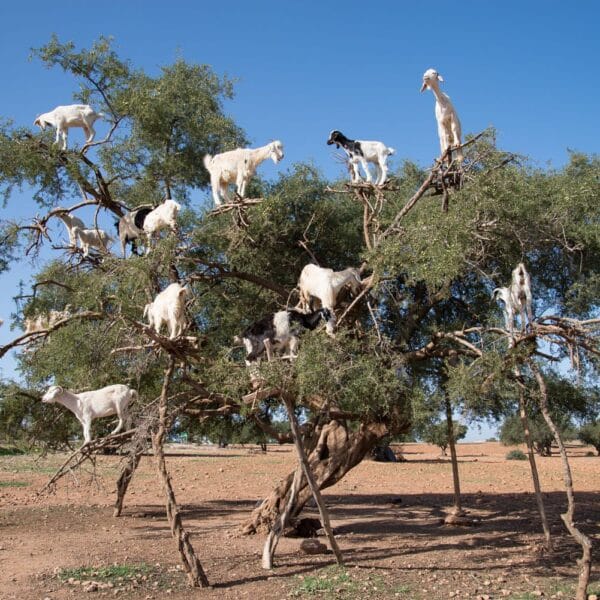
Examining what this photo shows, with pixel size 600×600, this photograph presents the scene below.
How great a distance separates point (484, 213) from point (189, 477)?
17.2 m

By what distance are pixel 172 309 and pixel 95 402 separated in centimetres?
310

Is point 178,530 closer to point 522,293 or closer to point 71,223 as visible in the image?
point 522,293

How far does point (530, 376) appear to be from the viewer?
34.6ft

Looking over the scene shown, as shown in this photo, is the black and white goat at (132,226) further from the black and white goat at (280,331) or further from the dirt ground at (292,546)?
the dirt ground at (292,546)

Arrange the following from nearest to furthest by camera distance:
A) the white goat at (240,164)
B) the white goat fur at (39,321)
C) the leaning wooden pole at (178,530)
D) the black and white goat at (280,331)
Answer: the leaning wooden pole at (178,530) → the black and white goat at (280,331) → the white goat at (240,164) → the white goat fur at (39,321)

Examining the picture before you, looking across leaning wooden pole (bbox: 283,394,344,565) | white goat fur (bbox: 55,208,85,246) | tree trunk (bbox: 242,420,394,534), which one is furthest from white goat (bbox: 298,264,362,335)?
white goat fur (bbox: 55,208,85,246)

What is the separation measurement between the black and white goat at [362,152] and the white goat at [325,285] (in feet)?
6.19

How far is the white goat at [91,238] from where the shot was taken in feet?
38.9

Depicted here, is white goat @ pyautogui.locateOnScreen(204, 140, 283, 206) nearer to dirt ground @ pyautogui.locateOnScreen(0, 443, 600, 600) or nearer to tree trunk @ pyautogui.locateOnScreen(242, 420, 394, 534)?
tree trunk @ pyautogui.locateOnScreen(242, 420, 394, 534)

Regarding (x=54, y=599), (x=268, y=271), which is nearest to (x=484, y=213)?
(x=268, y=271)

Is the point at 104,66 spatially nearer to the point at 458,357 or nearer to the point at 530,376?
the point at 458,357

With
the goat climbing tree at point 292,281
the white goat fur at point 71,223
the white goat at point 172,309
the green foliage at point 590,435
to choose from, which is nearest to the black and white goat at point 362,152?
the goat climbing tree at point 292,281

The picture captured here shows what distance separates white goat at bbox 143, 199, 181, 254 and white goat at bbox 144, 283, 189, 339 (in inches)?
62.1

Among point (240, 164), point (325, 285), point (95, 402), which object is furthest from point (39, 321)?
point (325, 285)
